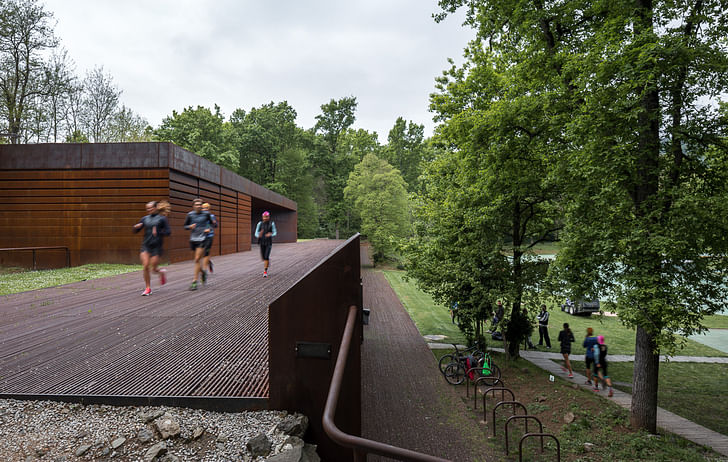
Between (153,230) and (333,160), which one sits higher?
(333,160)

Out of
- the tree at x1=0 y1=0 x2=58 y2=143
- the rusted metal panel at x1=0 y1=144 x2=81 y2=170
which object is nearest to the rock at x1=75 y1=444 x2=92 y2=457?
the rusted metal panel at x1=0 y1=144 x2=81 y2=170

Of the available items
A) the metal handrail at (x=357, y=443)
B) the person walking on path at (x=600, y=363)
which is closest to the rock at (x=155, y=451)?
the metal handrail at (x=357, y=443)

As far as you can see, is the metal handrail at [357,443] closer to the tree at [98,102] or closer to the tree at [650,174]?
the tree at [650,174]

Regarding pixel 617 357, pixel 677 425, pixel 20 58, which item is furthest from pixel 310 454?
pixel 20 58

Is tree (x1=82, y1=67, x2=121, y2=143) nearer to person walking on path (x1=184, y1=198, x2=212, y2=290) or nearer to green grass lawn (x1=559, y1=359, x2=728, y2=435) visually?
person walking on path (x1=184, y1=198, x2=212, y2=290)

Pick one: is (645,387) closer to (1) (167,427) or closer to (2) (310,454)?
(2) (310,454)

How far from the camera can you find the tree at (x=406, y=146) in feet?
235

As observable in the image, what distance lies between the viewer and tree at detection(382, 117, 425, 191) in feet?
235

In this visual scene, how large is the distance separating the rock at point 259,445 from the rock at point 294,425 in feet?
0.56

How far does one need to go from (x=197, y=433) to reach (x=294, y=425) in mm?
757

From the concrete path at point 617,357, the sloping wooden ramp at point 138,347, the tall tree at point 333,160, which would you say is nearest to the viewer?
the sloping wooden ramp at point 138,347

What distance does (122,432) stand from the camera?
9.12ft

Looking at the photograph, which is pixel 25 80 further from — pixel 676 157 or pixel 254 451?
pixel 676 157

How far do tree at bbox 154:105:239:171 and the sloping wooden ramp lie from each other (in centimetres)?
3587
